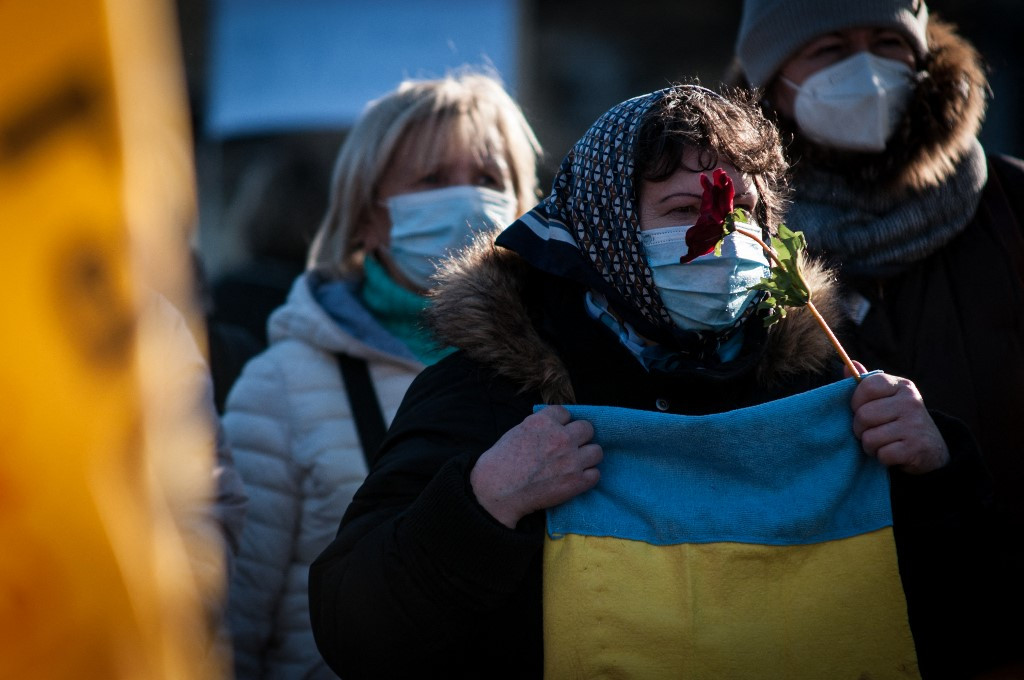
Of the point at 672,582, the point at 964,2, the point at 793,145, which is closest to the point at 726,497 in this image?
the point at 672,582

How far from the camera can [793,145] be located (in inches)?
127

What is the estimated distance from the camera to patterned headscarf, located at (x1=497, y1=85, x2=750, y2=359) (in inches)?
88.7

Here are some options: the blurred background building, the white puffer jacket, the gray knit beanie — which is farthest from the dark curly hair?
the blurred background building

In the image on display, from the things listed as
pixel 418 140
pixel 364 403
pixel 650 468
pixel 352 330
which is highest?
pixel 418 140

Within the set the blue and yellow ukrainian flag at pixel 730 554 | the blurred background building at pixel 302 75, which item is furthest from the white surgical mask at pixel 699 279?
the blurred background building at pixel 302 75

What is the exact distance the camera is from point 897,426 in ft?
6.83

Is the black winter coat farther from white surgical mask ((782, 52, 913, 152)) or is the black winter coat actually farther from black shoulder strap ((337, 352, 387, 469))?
white surgical mask ((782, 52, 913, 152))

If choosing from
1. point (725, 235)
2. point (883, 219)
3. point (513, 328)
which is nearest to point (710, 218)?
point (725, 235)

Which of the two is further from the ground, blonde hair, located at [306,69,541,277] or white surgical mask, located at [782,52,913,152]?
white surgical mask, located at [782,52,913,152]

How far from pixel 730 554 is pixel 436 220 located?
164cm

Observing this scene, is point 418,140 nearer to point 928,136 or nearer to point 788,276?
point 928,136

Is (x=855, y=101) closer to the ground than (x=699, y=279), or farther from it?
farther from it

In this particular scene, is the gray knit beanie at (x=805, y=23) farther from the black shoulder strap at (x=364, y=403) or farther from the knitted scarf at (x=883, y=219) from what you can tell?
the black shoulder strap at (x=364, y=403)

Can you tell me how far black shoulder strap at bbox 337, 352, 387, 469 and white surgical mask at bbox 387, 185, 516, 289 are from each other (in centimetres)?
33
